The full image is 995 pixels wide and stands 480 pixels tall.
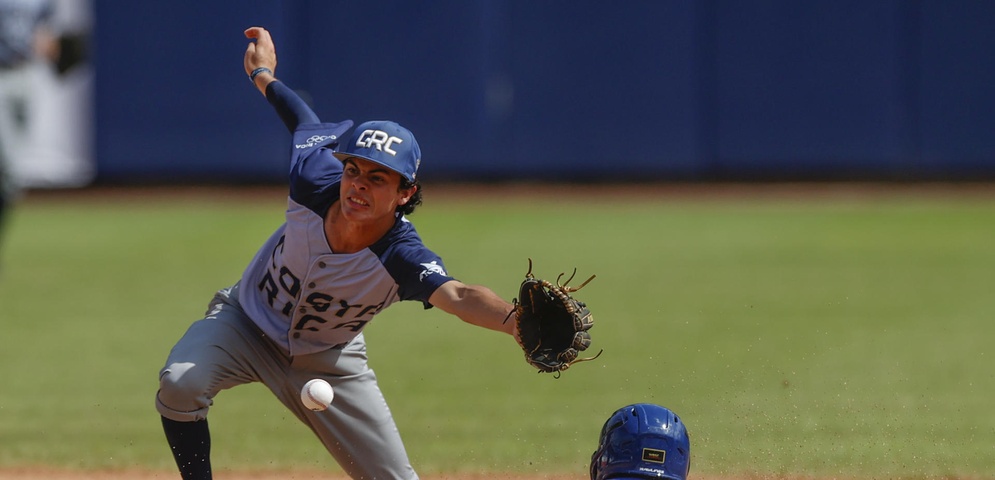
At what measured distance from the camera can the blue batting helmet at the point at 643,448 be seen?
3.79 m

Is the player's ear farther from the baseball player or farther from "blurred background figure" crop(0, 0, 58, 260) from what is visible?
"blurred background figure" crop(0, 0, 58, 260)

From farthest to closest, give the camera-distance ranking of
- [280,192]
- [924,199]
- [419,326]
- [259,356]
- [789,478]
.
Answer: [280,192]
[924,199]
[419,326]
[789,478]
[259,356]

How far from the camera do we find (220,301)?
5.40 m

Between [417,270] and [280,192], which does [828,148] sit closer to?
[280,192]

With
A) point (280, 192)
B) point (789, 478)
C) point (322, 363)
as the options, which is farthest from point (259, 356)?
point (280, 192)

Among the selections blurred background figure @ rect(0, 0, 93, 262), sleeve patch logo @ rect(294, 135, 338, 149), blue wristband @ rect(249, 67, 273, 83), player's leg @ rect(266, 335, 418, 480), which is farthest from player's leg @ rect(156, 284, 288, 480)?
blurred background figure @ rect(0, 0, 93, 262)

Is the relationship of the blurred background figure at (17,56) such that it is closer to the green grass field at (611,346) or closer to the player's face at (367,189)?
the green grass field at (611,346)

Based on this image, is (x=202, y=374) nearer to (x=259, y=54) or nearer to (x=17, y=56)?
(x=259, y=54)

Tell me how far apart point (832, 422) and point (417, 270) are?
361 cm

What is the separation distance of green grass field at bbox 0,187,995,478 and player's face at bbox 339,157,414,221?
2112mm

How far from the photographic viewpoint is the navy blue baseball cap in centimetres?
467

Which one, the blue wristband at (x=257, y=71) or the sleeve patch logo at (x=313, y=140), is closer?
the sleeve patch logo at (x=313, y=140)

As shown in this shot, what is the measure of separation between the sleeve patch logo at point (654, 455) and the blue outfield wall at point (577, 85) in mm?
17433

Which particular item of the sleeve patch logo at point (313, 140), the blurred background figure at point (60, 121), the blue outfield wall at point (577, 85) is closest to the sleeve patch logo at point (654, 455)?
the sleeve patch logo at point (313, 140)
